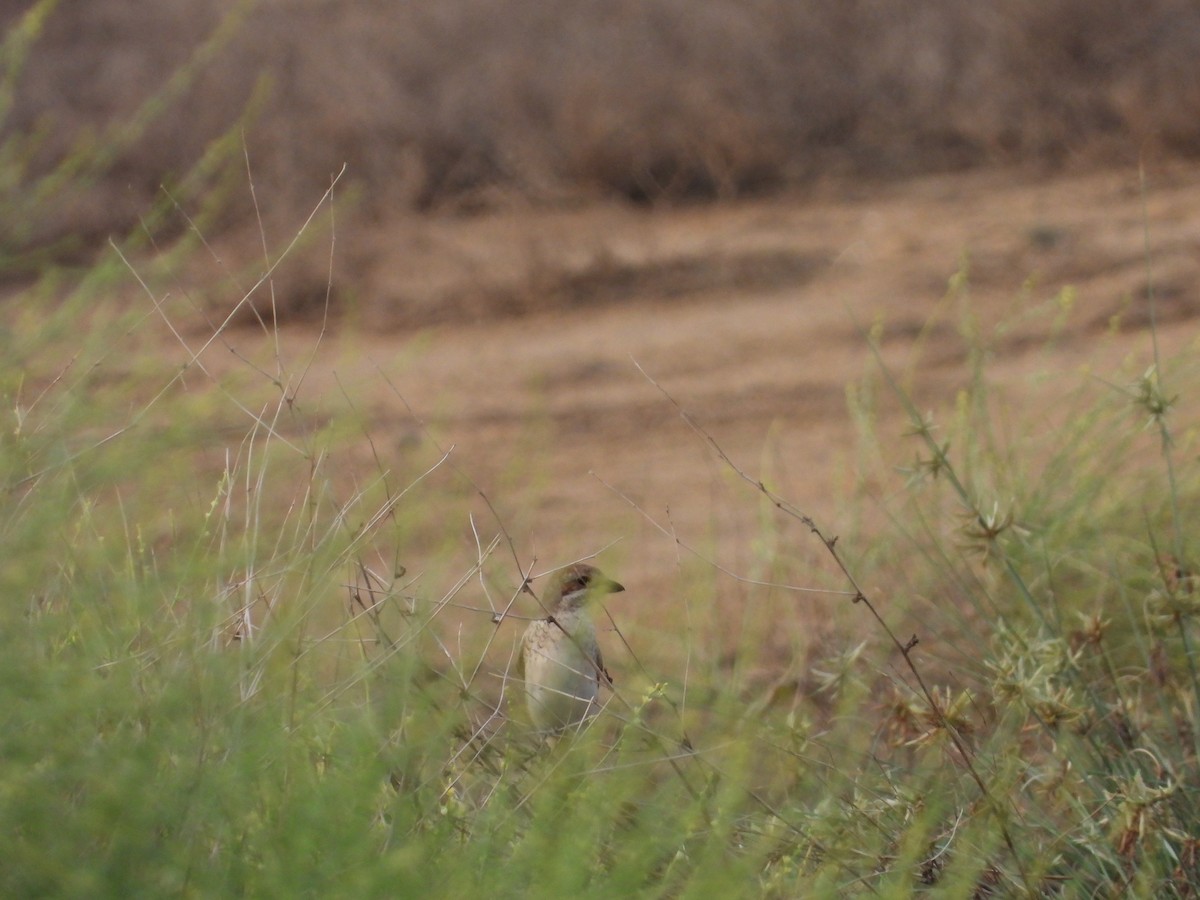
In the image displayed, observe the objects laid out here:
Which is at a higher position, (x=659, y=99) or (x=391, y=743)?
(x=391, y=743)

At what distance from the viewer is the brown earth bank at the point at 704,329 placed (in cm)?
759

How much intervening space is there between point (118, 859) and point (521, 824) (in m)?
0.88

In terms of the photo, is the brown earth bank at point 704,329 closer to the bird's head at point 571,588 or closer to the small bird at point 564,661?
the bird's head at point 571,588

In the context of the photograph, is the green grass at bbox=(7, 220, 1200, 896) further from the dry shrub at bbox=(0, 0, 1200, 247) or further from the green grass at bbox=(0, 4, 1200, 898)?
the dry shrub at bbox=(0, 0, 1200, 247)

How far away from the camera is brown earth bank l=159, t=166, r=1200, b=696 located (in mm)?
7594

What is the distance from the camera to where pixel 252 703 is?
270 cm

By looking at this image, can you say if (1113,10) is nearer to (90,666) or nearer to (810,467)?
(810,467)

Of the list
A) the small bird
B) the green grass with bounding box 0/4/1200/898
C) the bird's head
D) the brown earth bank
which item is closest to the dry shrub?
the brown earth bank

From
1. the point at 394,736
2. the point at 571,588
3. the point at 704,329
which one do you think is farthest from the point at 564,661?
the point at 704,329

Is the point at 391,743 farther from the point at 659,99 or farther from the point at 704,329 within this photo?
the point at 659,99

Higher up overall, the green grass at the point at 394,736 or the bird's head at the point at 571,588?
the green grass at the point at 394,736

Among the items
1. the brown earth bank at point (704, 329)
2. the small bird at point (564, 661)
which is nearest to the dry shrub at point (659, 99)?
the brown earth bank at point (704, 329)

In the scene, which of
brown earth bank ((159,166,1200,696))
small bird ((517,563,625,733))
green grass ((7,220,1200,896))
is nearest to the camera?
green grass ((7,220,1200,896))

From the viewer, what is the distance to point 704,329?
980cm
